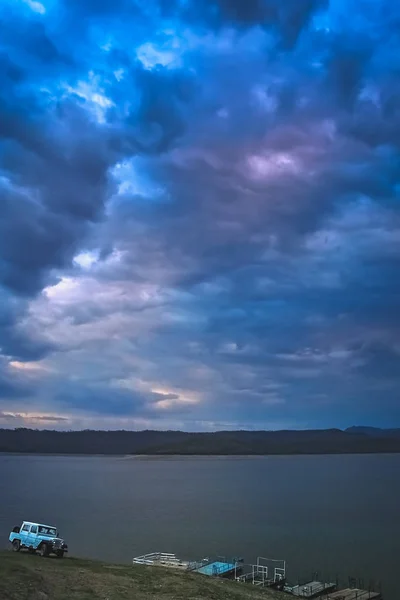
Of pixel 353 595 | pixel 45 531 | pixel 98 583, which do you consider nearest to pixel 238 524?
pixel 353 595

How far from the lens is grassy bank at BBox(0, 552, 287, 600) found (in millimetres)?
32469

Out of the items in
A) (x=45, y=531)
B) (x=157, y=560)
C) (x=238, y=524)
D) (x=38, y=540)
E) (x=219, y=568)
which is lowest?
(x=238, y=524)

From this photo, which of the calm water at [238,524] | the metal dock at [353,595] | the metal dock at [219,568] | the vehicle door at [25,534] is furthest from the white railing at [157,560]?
the metal dock at [353,595]

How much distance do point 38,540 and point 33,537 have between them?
571 millimetres

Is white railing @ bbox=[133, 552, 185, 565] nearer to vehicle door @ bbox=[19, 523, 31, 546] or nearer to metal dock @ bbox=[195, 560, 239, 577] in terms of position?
metal dock @ bbox=[195, 560, 239, 577]

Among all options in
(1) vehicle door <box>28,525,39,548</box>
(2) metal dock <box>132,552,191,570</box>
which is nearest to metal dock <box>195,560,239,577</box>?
(2) metal dock <box>132,552,191,570</box>

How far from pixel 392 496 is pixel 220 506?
55.3m

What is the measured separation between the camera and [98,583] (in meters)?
36.0

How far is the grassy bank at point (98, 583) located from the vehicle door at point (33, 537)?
133 cm

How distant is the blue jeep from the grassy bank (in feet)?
Answer: 4.63

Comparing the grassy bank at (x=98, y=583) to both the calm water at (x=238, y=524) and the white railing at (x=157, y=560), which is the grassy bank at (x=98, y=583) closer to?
the white railing at (x=157, y=560)

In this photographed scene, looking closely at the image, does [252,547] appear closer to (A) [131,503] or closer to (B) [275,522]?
(B) [275,522]

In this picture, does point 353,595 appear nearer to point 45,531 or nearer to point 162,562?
point 162,562

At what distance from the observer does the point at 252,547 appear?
84.1m
